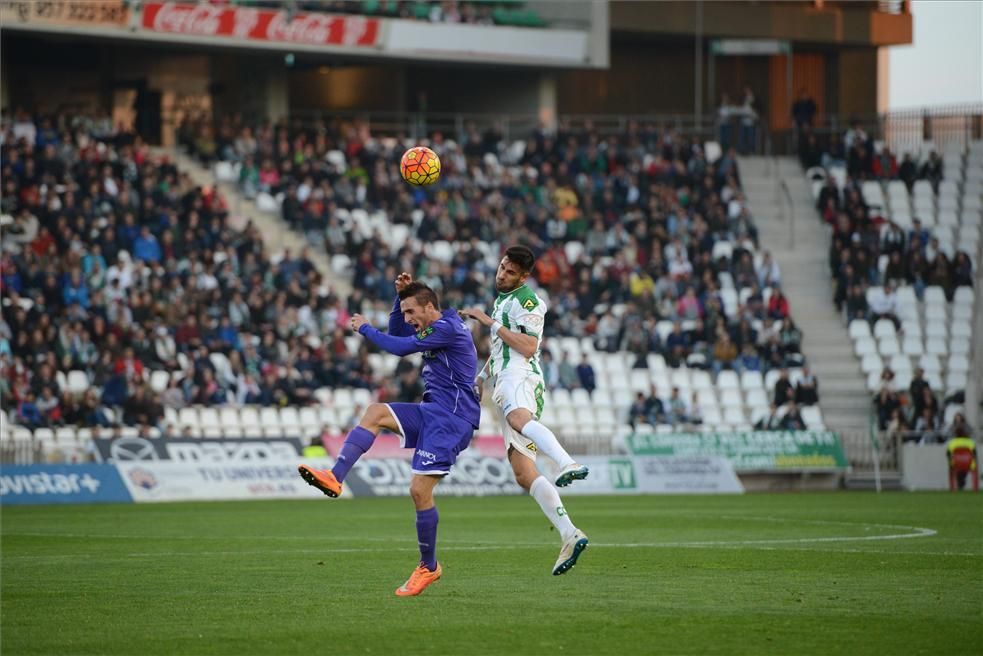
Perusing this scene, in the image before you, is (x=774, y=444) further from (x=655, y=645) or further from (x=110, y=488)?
(x=655, y=645)

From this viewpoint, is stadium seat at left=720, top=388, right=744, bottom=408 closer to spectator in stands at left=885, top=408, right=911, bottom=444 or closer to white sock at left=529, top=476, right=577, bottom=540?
spectator in stands at left=885, top=408, right=911, bottom=444

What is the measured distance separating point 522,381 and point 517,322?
1.58 feet

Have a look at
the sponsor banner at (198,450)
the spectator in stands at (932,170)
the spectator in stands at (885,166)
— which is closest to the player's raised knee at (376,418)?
the sponsor banner at (198,450)

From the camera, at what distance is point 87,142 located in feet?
116

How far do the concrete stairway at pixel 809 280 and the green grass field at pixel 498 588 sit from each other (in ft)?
47.7

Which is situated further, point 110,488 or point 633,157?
point 633,157

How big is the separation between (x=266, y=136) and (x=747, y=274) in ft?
38.3

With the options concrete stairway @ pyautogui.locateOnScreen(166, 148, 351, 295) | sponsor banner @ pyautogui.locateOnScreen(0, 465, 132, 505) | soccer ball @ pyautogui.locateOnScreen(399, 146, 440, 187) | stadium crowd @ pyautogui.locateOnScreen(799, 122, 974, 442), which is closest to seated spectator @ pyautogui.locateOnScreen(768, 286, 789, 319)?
stadium crowd @ pyautogui.locateOnScreen(799, 122, 974, 442)

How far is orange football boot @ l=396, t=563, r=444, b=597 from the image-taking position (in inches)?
467

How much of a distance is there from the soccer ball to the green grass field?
11.2ft

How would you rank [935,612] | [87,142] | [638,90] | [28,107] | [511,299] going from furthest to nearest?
[638,90] → [28,107] → [87,142] → [511,299] → [935,612]

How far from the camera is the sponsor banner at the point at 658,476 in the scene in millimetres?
30828

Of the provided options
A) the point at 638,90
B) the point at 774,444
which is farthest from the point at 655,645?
the point at 638,90

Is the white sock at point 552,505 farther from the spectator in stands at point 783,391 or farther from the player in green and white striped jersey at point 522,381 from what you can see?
the spectator in stands at point 783,391
